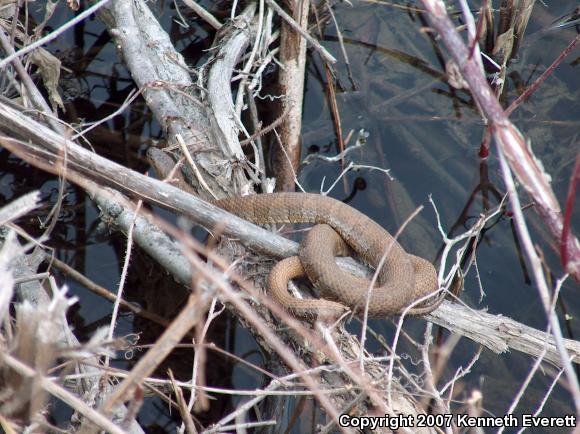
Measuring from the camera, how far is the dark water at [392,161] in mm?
4555

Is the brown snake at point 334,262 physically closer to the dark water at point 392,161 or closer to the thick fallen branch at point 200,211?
the thick fallen branch at point 200,211

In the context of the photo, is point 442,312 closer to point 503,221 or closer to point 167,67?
point 503,221

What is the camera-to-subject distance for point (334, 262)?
12.6ft

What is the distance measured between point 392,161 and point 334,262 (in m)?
1.98

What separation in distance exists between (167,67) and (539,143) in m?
3.21

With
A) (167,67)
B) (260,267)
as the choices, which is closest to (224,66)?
(167,67)

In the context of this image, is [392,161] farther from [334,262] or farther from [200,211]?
[200,211]

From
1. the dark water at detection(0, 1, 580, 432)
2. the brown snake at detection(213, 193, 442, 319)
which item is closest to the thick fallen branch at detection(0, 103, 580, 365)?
the brown snake at detection(213, 193, 442, 319)

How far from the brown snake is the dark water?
2.61 ft

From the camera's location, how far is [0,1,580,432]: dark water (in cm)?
455

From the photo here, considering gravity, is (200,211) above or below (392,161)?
above

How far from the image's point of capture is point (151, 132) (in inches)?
222

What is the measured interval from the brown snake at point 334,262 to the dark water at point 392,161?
0.80 m

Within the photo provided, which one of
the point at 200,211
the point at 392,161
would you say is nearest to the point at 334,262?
the point at 200,211
